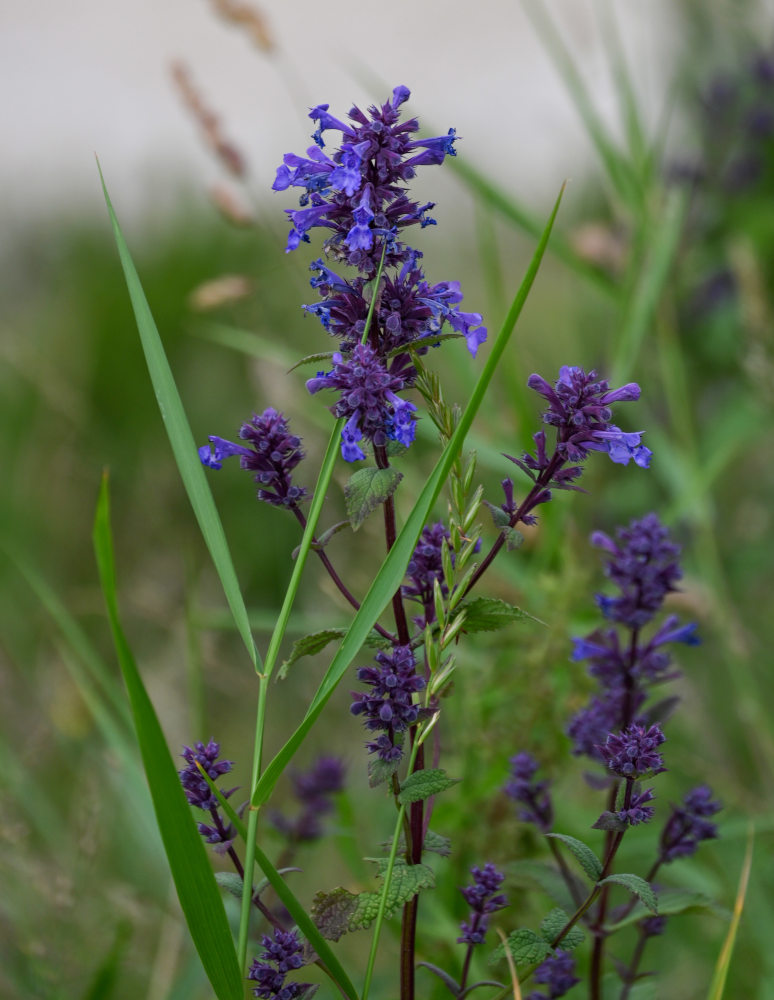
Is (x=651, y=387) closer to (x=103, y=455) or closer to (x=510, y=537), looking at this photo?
(x=103, y=455)

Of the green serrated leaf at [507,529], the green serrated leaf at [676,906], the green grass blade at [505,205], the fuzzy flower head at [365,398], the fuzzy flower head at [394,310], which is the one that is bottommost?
the green serrated leaf at [676,906]

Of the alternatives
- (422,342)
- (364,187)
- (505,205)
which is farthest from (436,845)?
(505,205)

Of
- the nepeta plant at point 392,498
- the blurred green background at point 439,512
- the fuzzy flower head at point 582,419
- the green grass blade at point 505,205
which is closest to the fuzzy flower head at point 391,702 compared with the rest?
the nepeta plant at point 392,498

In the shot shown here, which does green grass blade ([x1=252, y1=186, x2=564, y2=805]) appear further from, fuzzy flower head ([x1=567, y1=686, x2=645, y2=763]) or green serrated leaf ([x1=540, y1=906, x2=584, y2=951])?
fuzzy flower head ([x1=567, y1=686, x2=645, y2=763])

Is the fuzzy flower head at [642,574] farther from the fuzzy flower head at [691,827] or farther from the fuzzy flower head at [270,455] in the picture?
the fuzzy flower head at [270,455]

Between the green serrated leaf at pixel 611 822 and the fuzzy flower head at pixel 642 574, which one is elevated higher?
the fuzzy flower head at pixel 642 574

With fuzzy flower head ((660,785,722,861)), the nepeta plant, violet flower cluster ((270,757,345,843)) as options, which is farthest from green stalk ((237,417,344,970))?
violet flower cluster ((270,757,345,843))
